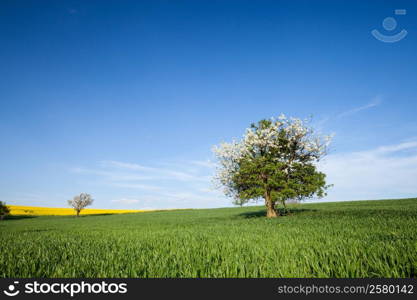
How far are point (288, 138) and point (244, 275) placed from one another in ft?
72.7

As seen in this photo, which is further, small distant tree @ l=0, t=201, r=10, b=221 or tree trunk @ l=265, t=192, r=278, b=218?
small distant tree @ l=0, t=201, r=10, b=221

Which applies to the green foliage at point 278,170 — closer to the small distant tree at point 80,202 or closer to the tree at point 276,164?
the tree at point 276,164

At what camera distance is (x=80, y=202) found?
9125 centimetres

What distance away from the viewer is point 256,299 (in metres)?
3.01

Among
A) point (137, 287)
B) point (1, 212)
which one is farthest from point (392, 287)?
point (1, 212)

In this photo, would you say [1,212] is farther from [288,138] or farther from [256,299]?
[256,299]
